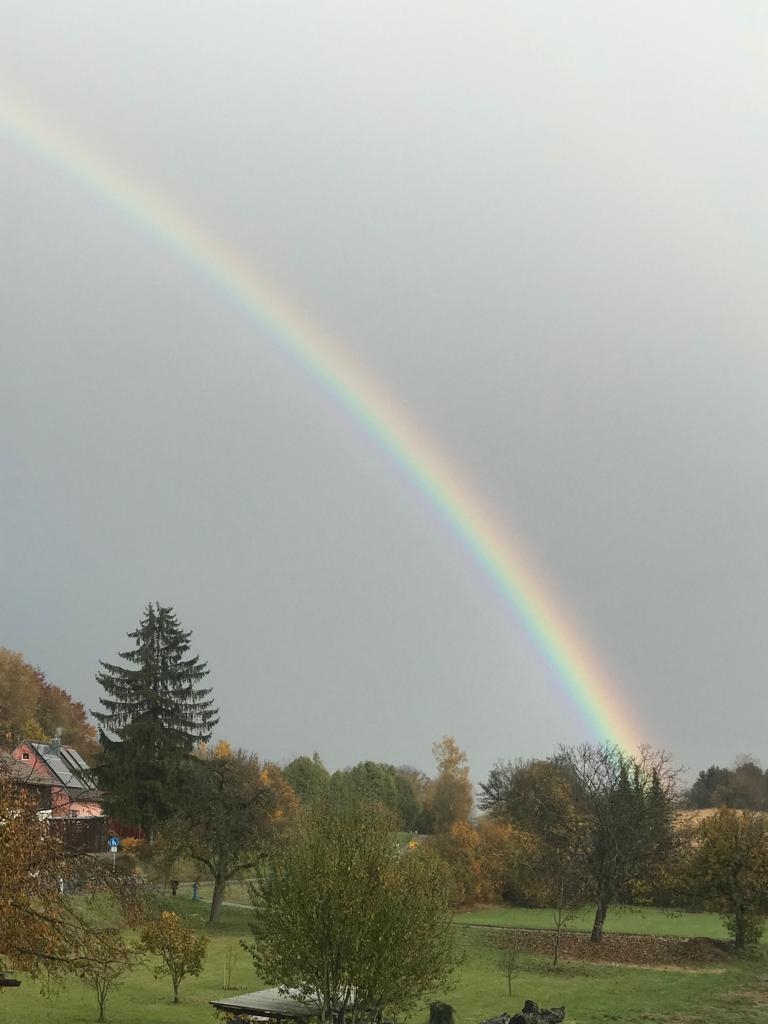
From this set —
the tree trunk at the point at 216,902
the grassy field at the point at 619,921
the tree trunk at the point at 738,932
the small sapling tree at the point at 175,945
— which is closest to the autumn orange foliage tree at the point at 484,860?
the grassy field at the point at 619,921

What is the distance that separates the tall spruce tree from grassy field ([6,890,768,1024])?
2270 cm

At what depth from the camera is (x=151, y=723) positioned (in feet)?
209

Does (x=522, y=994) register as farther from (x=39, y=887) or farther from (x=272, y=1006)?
(x=39, y=887)

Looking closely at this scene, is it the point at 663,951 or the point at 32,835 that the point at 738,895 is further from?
the point at 32,835

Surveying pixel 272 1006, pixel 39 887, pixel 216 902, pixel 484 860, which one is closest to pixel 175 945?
pixel 272 1006

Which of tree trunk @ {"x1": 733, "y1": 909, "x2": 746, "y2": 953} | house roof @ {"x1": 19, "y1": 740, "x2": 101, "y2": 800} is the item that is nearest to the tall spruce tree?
house roof @ {"x1": 19, "y1": 740, "x2": 101, "y2": 800}

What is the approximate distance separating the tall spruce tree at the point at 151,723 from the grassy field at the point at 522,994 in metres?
22.7

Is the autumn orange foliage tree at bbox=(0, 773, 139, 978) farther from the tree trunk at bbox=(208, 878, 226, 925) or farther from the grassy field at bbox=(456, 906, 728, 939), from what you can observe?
the grassy field at bbox=(456, 906, 728, 939)

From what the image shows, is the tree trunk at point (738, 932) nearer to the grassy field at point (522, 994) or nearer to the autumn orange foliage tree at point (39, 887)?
the grassy field at point (522, 994)

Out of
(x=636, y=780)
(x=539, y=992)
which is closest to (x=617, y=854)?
(x=636, y=780)

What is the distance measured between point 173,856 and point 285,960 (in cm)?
2930

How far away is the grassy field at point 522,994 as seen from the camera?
2473 centimetres

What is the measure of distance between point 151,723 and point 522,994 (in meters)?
40.2

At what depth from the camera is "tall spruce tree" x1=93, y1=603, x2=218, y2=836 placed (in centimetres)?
6069
